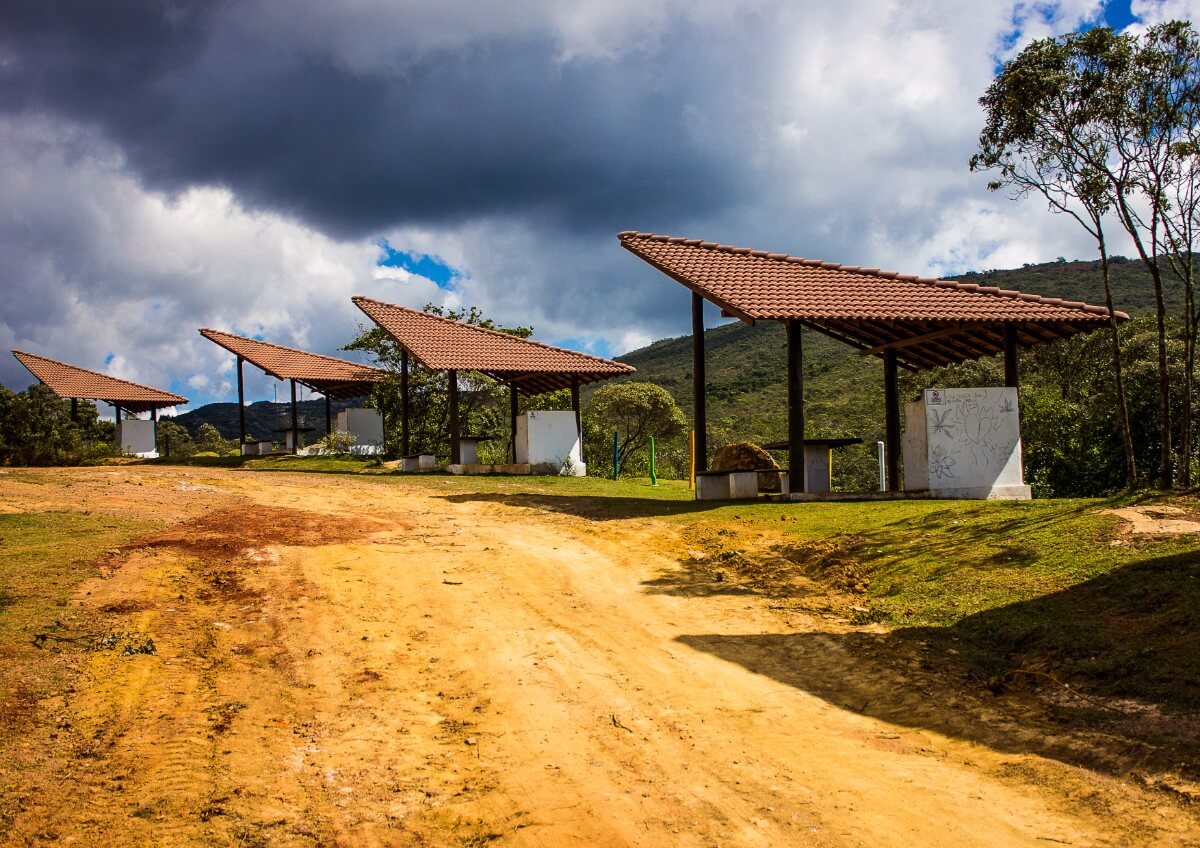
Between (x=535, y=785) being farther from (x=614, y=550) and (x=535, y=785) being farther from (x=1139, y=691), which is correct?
(x=614, y=550)

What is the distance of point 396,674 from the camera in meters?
6.25

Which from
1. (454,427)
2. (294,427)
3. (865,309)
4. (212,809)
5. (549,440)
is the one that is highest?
(865,309)

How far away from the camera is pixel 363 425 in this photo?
107 ft

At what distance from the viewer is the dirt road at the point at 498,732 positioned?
4.12 m

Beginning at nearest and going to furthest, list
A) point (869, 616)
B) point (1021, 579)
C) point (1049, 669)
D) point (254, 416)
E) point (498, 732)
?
point (498, 732) < point (1049, 669) < point (869, 616) < point (1021, 579) < point (254, 416)

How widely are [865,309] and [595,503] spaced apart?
5592 mm

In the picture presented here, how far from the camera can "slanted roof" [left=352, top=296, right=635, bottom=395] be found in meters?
23.8

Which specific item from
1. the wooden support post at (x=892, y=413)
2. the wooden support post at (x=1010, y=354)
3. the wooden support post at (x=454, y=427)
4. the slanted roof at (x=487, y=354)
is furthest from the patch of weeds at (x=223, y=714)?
the wooden support post at (x=454, y=427)

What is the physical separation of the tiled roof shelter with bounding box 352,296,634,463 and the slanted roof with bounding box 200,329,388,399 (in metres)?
4.07

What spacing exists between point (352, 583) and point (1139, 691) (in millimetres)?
6431

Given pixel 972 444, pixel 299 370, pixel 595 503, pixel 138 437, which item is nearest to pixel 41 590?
pixel 595 503

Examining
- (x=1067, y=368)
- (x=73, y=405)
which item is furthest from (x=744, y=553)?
(x=73, y=405)

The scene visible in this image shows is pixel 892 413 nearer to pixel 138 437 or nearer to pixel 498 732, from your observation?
pixel 498 732

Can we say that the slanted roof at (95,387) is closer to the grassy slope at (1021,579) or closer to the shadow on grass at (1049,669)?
the grassy slope at (1021,579)
